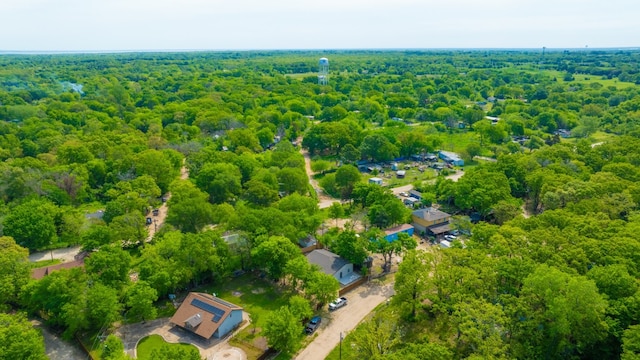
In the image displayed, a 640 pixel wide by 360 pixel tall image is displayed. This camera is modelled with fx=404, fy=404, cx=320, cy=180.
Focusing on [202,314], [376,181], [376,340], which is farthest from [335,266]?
[376,181]

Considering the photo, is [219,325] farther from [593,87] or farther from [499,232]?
[593,87]

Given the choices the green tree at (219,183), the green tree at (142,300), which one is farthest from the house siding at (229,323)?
the green tree at (219,183)

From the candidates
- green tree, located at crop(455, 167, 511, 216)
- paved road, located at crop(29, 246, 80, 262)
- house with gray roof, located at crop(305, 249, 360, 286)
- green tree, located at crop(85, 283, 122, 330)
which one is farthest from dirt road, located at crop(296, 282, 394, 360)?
→ paved road, located at crop(29, 246, 80, 262)

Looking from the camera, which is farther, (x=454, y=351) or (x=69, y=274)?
(x=69, y=274)

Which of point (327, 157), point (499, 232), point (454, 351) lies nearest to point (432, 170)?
point (327, 157)

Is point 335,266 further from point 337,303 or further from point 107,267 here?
point 107,267

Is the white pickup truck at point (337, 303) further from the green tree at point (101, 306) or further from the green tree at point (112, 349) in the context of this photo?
the green tree at point (101, 306)

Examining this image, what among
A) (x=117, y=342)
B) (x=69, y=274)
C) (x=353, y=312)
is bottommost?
(x=353, y=312)

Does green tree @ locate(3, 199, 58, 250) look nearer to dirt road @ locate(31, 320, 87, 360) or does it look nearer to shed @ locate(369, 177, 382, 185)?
dirt road @ locate(31, 320, 87, 360)
